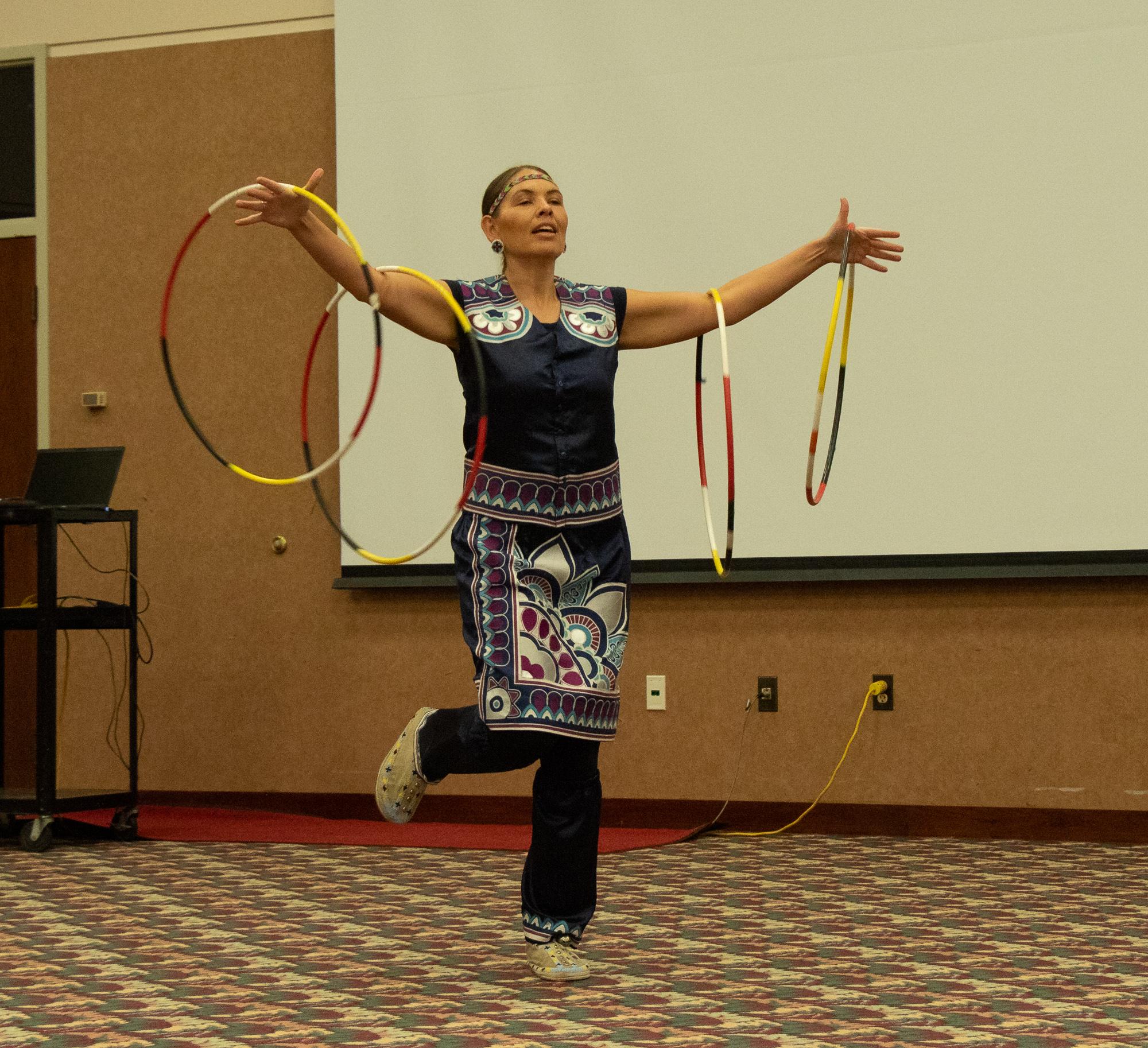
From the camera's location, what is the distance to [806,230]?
506cm

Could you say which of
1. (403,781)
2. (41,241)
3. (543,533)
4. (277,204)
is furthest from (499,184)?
(41,241)

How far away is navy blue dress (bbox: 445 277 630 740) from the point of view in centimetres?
267

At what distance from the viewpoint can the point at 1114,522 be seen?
15.5ft

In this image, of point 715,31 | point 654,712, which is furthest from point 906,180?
point 654,712

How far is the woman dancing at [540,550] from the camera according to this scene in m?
2.68

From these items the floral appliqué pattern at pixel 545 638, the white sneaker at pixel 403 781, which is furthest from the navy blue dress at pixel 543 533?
the white sneaker at pixel 403 781

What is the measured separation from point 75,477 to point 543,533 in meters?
2.85

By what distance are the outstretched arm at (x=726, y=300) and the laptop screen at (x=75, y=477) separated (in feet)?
8.60

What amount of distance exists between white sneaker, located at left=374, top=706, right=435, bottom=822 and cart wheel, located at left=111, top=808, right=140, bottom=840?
2.42m

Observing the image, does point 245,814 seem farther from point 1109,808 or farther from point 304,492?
point 1109,808

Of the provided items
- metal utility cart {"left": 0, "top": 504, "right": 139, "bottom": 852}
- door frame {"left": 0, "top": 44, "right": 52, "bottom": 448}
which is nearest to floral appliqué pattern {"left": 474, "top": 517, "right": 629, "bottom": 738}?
metal utility cart {"left": 0, "top": 504, "right": 139, "bottom": 852}

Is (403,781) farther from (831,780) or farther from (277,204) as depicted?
(831,780)

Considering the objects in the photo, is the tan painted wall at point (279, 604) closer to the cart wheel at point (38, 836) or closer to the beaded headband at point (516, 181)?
the cart wheel at point (38, 836)

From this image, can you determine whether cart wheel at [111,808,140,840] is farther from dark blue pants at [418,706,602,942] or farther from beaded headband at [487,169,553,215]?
beaded headband at [487,169,553,215]
